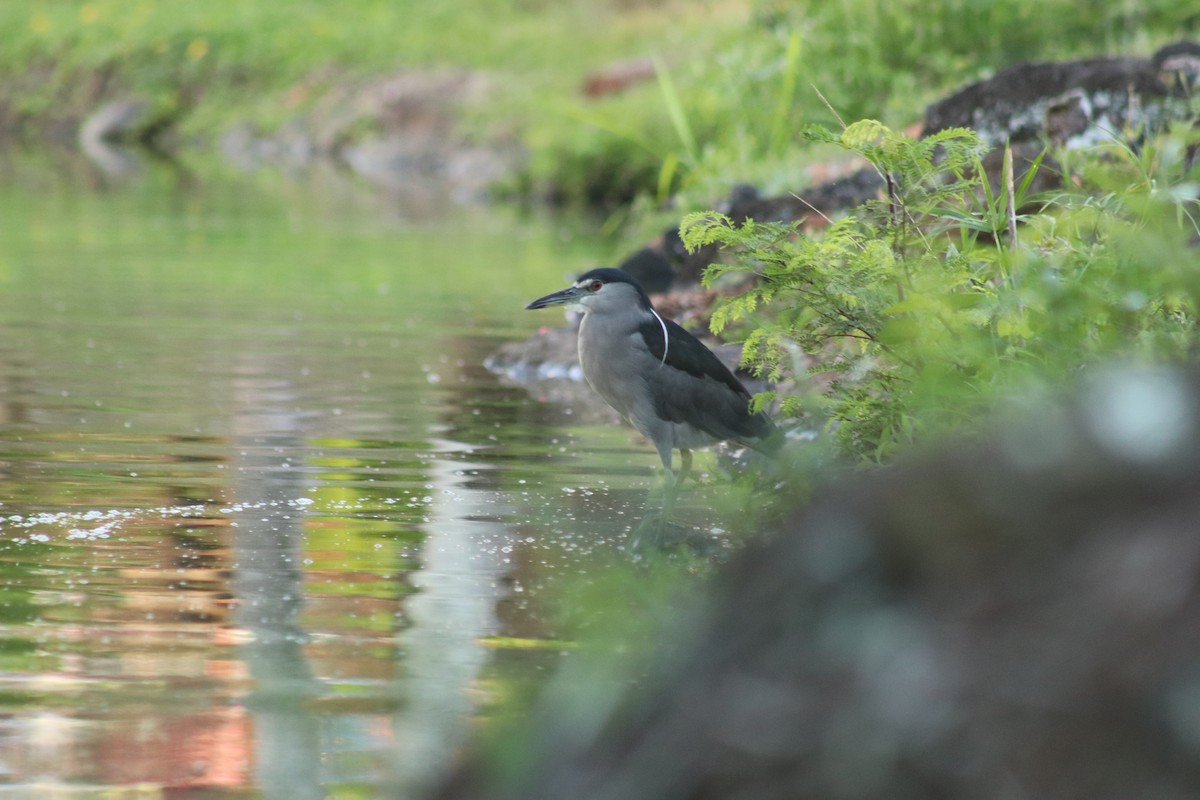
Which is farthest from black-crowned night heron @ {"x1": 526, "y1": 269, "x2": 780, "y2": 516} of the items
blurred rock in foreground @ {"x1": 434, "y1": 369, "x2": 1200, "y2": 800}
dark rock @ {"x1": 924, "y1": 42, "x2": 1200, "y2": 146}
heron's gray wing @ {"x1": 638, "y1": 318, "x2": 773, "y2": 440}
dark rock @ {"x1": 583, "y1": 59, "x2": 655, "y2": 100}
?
dark rock @ {"x1": 583, "y1": 59, "x2": 655, "y2": 100}

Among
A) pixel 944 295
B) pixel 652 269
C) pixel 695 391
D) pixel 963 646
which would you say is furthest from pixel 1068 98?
pixel 963 646

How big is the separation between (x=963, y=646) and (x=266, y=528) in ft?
13.5

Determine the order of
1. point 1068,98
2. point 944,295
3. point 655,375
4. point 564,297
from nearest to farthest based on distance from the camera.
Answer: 1. point 944,295
2. point 655,375
3. point 564,297
4. point 1068,98

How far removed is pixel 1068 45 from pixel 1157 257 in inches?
531

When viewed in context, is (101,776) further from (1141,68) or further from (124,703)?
(1141,68)

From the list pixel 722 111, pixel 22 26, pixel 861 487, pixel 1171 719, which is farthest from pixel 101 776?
pixel 22 26

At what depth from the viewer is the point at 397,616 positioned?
503 centimetres

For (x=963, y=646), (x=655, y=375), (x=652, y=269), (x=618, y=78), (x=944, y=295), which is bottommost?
(x=618, y=78)

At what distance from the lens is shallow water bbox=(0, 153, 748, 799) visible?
3.95 m

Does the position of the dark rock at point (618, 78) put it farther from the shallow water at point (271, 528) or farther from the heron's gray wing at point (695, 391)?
the heron's gray wing at point (695, 391)

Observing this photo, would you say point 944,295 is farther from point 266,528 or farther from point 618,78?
point 618,78

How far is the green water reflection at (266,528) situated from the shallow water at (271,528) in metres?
0.01

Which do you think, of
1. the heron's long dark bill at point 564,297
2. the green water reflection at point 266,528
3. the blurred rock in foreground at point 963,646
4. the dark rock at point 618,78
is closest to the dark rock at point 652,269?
the green water reflection at point 266,528

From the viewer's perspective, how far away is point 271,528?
6.12 meters
